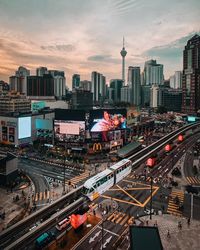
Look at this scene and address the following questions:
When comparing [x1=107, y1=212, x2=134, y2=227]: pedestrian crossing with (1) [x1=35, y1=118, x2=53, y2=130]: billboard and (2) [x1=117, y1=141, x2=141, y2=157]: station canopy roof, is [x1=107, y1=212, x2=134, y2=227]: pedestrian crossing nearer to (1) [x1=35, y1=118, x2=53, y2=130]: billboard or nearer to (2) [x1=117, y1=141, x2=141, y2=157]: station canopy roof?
(2) [x1=117, y1=141, x2=141, y2=157]: station canopy roof

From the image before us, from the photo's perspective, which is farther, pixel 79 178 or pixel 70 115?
pixel 70 115

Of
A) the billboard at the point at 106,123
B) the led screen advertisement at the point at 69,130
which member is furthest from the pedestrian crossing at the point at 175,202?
the led screen advertisement at the point at 69,130

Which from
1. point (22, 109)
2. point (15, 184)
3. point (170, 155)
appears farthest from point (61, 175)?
point (22, 109)

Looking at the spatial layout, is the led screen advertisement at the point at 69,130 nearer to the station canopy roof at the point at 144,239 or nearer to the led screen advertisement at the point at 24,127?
the led screen advertisement at the point at 24,127

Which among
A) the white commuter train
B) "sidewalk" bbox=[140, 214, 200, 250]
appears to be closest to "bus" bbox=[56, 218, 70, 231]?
the white commuter train

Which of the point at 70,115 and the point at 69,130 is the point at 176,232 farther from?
the point at 70,115

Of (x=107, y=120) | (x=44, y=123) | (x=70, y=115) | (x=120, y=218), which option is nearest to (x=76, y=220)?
(x=120, y=218)

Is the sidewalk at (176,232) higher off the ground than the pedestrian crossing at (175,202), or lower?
lower
